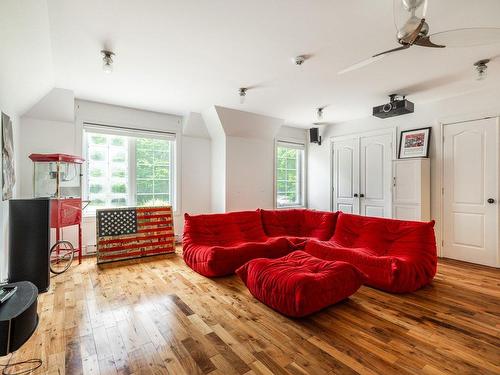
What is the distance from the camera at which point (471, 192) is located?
12.4 ft

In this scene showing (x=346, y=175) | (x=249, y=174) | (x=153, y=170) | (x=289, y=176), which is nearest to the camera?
(x=153, y=170)

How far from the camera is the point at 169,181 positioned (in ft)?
16.2

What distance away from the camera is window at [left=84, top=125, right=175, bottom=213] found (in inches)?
167

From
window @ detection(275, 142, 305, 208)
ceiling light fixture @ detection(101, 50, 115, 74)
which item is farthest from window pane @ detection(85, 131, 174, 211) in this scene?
window @ detection(275, 142, 305, 208)

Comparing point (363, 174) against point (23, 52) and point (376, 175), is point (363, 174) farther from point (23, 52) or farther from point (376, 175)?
point (23, 52)

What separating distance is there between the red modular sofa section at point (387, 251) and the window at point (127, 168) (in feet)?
9.72

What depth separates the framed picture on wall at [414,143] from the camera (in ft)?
13.7

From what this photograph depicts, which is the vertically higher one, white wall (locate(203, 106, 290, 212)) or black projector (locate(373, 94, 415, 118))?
black projector (locate(373, 94, 415, 118))

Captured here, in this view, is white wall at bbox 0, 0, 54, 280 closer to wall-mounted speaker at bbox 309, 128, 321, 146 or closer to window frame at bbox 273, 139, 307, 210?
window frame at bbox 273, 139, 307, 210

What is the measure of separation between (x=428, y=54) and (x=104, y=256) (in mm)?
4736

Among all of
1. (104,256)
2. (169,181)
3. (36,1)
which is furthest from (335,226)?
(36,1)

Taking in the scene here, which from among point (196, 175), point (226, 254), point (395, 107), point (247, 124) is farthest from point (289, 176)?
point (226, 254)

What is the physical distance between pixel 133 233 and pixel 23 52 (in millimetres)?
2621

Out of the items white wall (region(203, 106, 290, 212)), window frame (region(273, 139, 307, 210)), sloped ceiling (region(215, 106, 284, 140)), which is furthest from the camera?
window frame (region(273, 139, 307, 210))
